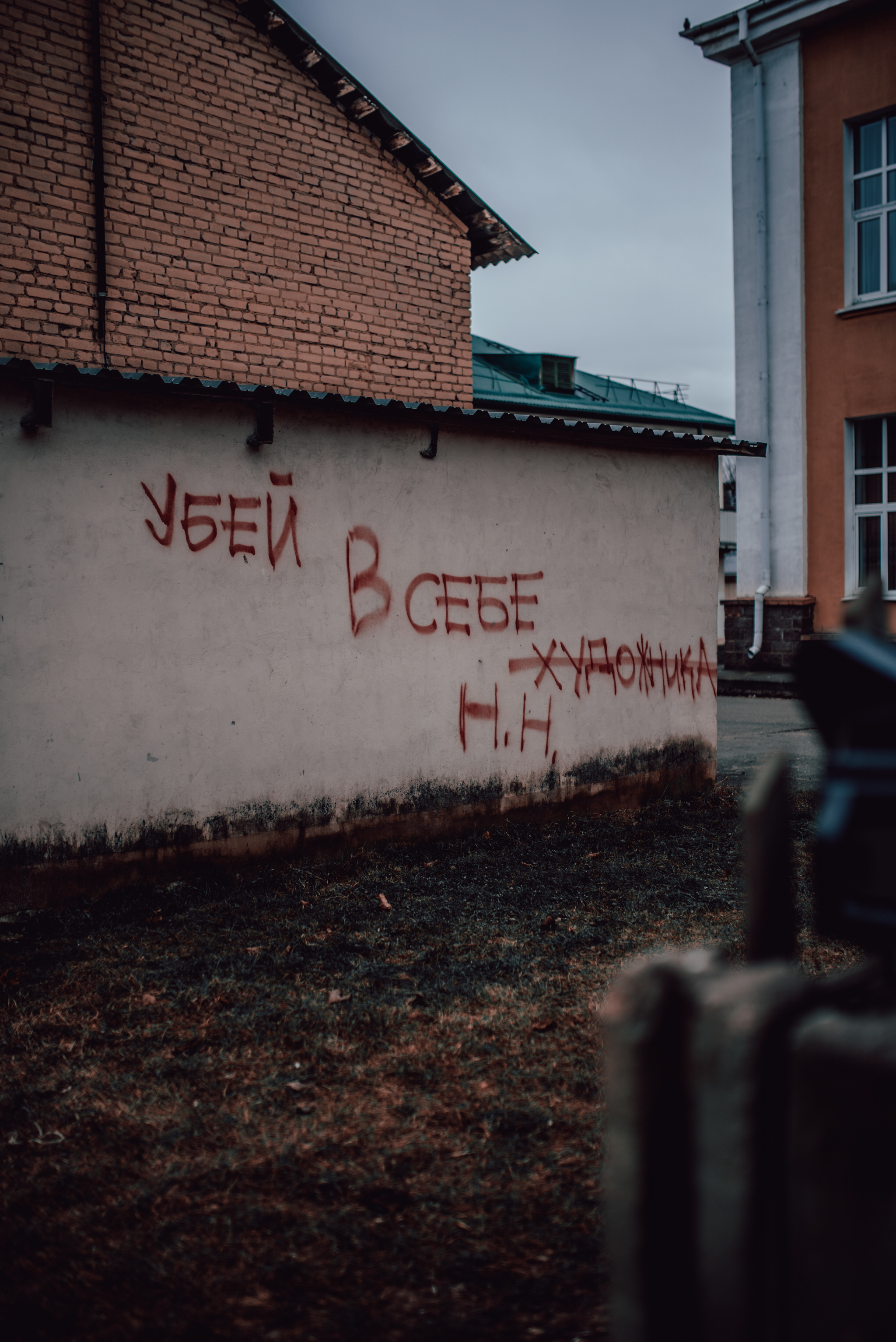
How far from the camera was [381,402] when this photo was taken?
623cm

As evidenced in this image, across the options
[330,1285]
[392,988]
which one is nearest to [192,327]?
[392,988]

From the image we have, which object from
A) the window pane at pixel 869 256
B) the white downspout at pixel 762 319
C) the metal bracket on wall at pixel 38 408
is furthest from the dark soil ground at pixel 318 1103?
the window pane at pixel 869 256

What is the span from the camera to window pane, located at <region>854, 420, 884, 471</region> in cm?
1509

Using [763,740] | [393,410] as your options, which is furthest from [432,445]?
[763,740]

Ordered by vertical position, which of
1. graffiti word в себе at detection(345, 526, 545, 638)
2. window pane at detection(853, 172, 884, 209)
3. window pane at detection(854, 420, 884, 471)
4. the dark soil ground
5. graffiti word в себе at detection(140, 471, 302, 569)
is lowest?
the dark soil ground

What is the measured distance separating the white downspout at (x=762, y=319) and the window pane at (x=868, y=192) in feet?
4.49

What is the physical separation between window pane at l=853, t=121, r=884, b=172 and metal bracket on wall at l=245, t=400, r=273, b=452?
1272 cm

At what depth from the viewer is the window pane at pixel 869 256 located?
14.9m

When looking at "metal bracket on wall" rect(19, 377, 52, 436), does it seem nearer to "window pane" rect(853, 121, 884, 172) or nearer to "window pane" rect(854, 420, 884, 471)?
"window pane" rect(854, 420, 884, 471)

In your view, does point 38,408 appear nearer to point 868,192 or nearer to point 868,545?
point 868,545

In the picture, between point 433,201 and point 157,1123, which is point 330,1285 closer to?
point 157,1123

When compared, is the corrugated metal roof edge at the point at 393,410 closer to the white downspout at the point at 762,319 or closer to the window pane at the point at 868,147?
the white downspout at the point at 762,319

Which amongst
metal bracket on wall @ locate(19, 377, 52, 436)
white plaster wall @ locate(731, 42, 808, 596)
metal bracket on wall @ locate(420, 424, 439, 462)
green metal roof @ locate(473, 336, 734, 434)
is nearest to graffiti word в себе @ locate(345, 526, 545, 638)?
metal bracket on wall @ locate(420, 424, 439, 462)

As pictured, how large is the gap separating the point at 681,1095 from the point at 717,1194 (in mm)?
109
